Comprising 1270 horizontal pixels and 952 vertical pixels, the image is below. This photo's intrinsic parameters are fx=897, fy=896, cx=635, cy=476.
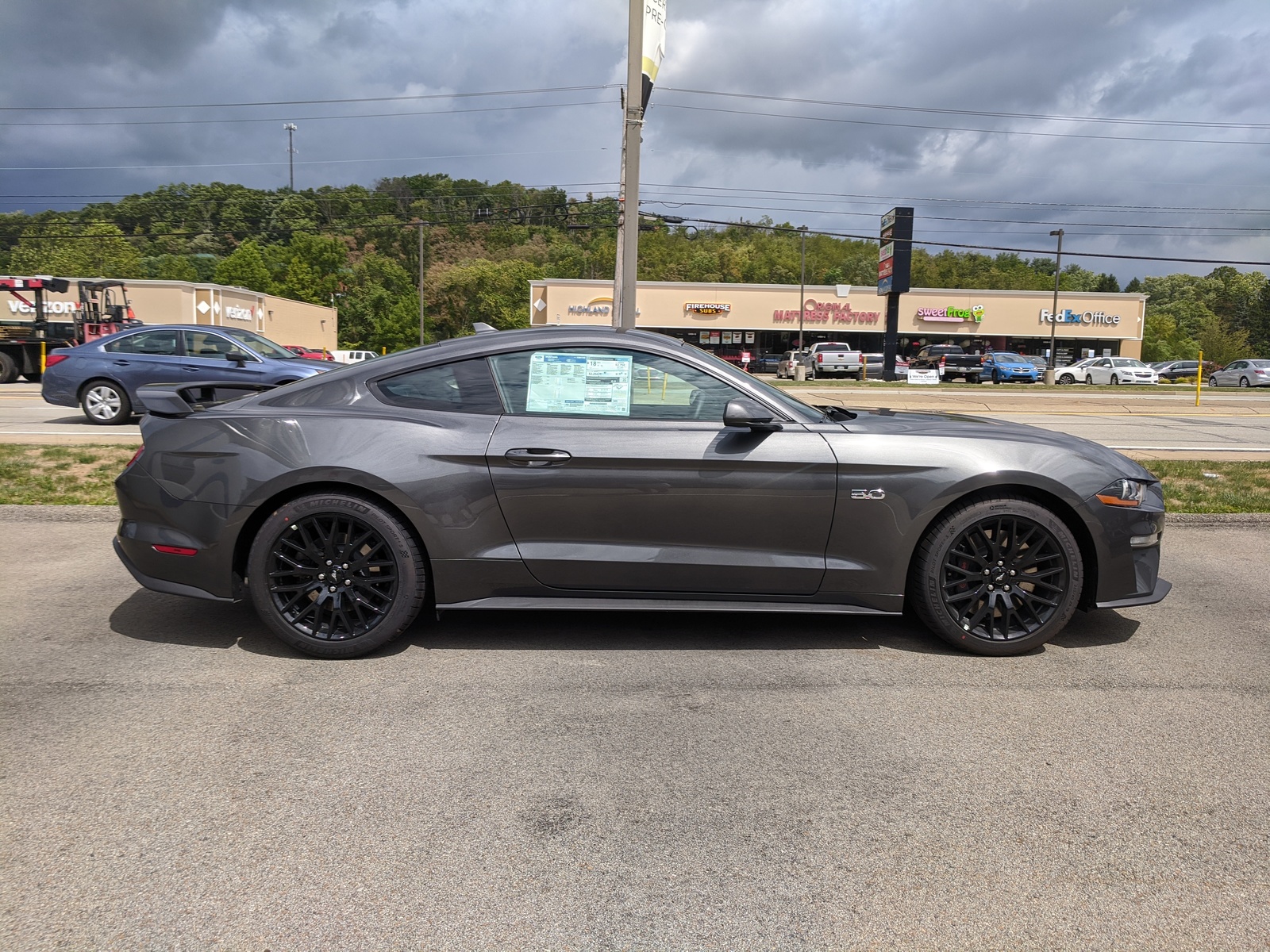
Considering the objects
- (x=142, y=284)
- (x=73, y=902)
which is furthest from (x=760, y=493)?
(x=142, y=284)

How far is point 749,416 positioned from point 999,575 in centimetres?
138

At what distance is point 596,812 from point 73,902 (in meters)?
1.38

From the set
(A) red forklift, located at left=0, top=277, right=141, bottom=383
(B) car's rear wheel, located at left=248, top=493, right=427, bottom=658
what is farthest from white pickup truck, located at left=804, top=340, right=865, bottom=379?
(B) car's rear wheel, located at left=248, top=493, right=427, bottom=658

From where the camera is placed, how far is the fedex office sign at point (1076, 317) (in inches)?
2539

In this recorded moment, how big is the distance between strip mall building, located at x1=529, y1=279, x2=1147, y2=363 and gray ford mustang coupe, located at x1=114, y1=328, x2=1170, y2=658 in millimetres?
57436

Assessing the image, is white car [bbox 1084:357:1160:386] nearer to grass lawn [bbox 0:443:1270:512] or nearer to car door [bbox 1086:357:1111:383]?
car door [bbox 1086:357:1111:383]

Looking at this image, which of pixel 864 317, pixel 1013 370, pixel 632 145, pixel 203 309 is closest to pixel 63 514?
pixel 632 145

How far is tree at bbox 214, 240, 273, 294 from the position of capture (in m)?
97.2

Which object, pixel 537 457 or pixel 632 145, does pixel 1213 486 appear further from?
pixel 632 145

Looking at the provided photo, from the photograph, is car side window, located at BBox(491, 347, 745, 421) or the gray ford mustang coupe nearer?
the gray ford mustang coupe

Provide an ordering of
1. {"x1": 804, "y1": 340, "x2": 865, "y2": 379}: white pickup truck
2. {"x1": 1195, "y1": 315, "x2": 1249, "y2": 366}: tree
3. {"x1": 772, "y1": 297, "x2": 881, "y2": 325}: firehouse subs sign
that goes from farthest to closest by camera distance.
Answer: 1. {"x1": 1195, "y1": 315, "x2": 1249, "y2": 366}: tree
2. {"x1": 772, "y1": 297, "x2": 881, "y2": 325}: firehouse subs sign
3. {"x1": 804, "y1": 340, "x2": 865, "y2": 379}: white pickup truck

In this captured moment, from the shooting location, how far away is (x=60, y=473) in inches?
338

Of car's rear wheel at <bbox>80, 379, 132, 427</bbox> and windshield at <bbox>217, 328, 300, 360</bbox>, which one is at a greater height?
windshield at <bbox>217, 328, 300, 360</bbox>

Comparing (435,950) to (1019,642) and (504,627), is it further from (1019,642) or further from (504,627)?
(1019,642)
